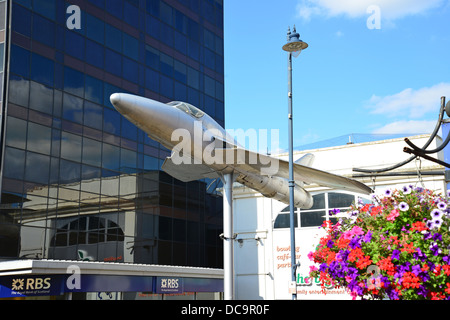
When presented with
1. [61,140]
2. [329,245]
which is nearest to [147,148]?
[61,140]

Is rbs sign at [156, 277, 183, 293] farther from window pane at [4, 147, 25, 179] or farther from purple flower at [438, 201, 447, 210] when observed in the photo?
purple flower at [438, 201, 447, 210]

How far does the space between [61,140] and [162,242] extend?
951cm

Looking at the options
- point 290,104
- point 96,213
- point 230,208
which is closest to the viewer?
point 290,104

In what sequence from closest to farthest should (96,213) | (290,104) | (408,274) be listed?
(408,274) → (290,104) → (96,213)

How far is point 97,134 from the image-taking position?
90.6ft

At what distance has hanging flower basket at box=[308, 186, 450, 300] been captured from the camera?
7.30 meters

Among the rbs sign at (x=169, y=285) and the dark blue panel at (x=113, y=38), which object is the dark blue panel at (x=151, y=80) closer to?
the dark blue panel at (x=113, y=38)

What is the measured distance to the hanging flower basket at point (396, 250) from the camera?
7.30 metres

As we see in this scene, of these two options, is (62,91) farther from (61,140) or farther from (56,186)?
(56,186)

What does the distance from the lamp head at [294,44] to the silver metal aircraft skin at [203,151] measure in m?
3.76

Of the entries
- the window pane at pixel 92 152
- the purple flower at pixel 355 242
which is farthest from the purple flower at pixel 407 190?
the window pane at pixel 92 152

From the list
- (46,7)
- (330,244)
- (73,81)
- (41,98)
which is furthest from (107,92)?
(330,244)

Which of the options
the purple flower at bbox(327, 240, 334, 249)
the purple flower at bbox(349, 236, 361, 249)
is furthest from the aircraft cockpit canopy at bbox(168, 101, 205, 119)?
the purple flower at bbox(349, 236, 361, 249)

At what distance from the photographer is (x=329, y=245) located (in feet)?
29.1
